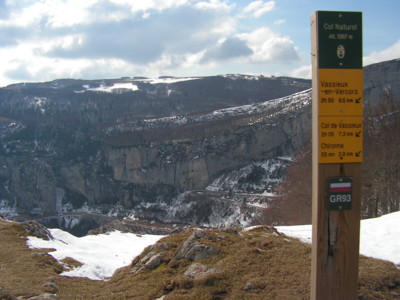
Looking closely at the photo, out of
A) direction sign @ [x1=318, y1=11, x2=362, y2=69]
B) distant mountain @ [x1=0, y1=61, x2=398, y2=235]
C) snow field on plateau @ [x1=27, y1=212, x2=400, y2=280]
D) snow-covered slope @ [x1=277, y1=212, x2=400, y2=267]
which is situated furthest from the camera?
distant mountain @ [x1=0, y1=61, x2=398, y2=235]

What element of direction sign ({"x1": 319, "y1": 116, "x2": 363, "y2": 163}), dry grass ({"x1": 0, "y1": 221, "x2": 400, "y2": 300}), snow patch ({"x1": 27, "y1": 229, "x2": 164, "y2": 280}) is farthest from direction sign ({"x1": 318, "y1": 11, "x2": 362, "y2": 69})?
snow patch ({"x1": 27, "y1": 229, "x2": 164, "y2": 280})

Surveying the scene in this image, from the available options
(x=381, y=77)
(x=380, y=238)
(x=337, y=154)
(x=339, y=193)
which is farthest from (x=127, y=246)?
(x=381, y=77)

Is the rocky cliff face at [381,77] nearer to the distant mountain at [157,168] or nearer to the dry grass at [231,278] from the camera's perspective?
the distant mountain at [157,168]

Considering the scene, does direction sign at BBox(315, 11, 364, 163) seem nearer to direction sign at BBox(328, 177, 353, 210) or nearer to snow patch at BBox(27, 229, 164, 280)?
direction sign at BBox(328, 177, 353, 210)

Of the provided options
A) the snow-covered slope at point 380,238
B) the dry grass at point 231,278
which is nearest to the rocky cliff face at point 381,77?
the snow-covered slope at point 380,238

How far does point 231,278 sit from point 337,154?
489cm

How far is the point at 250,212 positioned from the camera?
84.8 m

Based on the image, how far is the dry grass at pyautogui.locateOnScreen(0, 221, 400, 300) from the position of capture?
7797 millimetres

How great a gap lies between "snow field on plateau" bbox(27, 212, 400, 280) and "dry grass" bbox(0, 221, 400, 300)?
96cm

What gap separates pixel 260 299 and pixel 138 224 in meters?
103

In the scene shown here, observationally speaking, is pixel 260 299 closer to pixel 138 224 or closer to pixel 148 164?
pixel 138 224

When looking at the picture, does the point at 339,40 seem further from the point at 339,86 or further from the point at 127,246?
the point at 127,246

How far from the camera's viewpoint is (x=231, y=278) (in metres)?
8.66

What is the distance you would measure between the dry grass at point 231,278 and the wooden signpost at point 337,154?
260cm
